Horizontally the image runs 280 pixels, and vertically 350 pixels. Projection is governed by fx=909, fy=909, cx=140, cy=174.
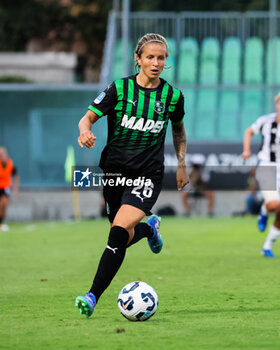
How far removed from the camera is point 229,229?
63.0 feet

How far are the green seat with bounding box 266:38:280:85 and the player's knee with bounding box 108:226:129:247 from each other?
21.2 meters

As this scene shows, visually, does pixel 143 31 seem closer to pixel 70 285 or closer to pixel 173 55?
pixel 173 55

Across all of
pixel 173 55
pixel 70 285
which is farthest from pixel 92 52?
pixel 70 285

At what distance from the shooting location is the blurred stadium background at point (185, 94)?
2623 centimetres

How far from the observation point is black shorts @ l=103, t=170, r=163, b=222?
7238 mm

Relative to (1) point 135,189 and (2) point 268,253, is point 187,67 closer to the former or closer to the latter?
(2) point 268,253

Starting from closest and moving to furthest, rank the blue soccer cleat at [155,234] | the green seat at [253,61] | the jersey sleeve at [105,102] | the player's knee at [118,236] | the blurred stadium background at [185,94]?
the player's knee at [118,236] → the jersey sleeve at [105,102] → the blue soccer cleat at [155,234] → the blurred stadium background at [185,94] → the green seat at [253,61]

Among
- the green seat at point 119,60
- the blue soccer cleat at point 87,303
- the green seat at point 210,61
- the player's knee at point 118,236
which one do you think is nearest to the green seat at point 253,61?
the green seat at point 210,61

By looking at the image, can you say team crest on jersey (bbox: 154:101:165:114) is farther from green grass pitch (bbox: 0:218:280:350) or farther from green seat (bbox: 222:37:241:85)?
green seat (bbox: 222:37:241:85)

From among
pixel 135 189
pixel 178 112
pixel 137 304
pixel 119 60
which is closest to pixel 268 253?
pixel 178 112

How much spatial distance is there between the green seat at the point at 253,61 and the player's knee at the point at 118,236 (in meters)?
22.4

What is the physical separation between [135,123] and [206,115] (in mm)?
19970

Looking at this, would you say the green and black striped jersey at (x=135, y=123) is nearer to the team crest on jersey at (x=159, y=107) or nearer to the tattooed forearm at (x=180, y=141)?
the team crest on jersey at (x=159, y=107)

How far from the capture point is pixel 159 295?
27.9ft
